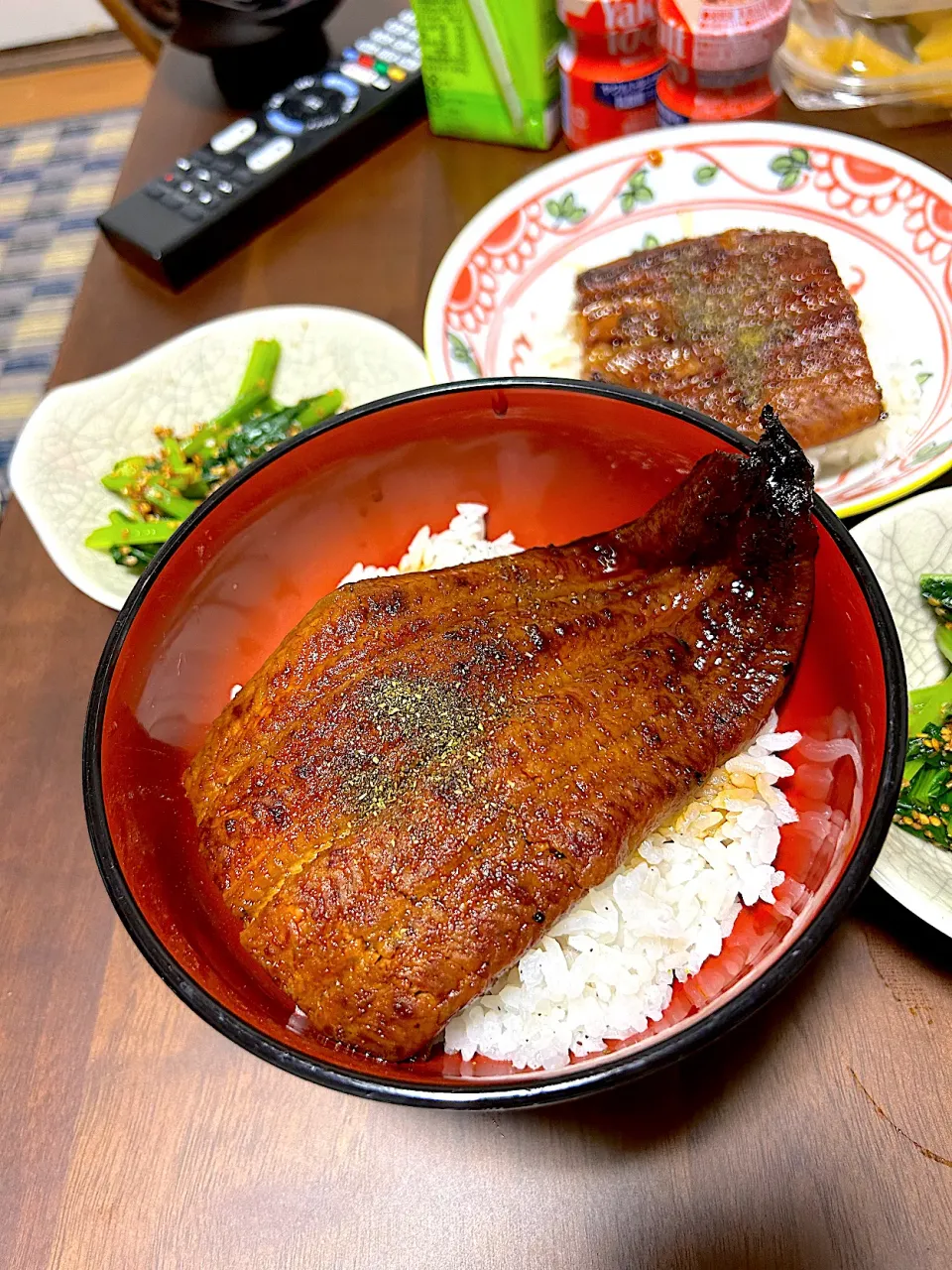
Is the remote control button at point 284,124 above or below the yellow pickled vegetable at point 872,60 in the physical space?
above

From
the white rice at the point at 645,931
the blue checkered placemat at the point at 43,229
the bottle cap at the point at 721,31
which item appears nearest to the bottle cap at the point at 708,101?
the bottle cap at the point at 721,31

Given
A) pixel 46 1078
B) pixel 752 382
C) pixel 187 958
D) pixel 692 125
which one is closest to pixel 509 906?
pixel 187 958

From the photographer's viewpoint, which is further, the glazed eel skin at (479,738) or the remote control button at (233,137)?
the remote control button at (233,137)

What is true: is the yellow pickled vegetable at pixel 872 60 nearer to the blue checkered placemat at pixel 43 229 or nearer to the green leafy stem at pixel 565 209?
Result: the green leafy stem at pixel 565 209

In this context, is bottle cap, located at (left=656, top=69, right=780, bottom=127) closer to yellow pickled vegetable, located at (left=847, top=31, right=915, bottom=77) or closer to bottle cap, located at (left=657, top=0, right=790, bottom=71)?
bottle cap, located at (left=657, top=0, right=790, bottom=71)

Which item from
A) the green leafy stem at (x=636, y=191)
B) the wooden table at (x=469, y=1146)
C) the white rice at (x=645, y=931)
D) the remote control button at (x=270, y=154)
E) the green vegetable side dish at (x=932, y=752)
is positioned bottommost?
the wooden table at (x=469, y=1146)

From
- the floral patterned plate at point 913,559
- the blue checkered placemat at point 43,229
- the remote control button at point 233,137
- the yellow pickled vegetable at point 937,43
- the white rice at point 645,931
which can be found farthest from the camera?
the blue checkered placemat at point 43,229

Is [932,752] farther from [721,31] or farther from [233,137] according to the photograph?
[233,137]

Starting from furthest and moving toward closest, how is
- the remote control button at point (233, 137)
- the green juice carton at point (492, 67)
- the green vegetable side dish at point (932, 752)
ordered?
the remote control button at point (233, 137), the green juice carton at point (492, 67), the green vegetable side dish at point (932, 752)
